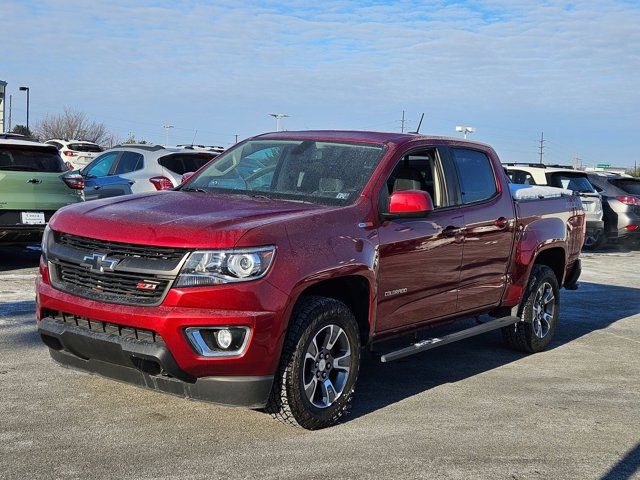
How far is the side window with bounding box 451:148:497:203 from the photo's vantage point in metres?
6.61

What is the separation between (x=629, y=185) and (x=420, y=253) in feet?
47.2

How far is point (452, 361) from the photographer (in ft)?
23.4

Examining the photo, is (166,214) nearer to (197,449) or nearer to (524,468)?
(197,449)

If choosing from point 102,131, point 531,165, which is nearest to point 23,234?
point 531,165

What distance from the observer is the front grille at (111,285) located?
452cm

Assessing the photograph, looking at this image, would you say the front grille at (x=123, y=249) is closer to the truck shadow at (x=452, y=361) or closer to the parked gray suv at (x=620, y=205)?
the truck shadow at (x=452, y=361)

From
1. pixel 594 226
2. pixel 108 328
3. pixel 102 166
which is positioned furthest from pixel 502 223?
pixel 594 226

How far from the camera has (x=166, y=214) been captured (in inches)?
193

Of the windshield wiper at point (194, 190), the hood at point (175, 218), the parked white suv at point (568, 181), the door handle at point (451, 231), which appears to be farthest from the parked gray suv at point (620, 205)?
the hood at point (175, 218)

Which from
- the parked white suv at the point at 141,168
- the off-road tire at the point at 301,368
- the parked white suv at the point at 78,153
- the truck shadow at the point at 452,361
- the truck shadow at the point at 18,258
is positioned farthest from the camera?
the parked white suv at the point at 78,153

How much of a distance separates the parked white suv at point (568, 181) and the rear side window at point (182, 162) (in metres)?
6.76

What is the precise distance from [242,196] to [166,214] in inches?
36.0

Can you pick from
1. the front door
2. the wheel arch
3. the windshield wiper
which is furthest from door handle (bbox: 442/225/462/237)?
the windshield wiper

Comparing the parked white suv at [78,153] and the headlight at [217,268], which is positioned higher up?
the headlight at [217,268]
